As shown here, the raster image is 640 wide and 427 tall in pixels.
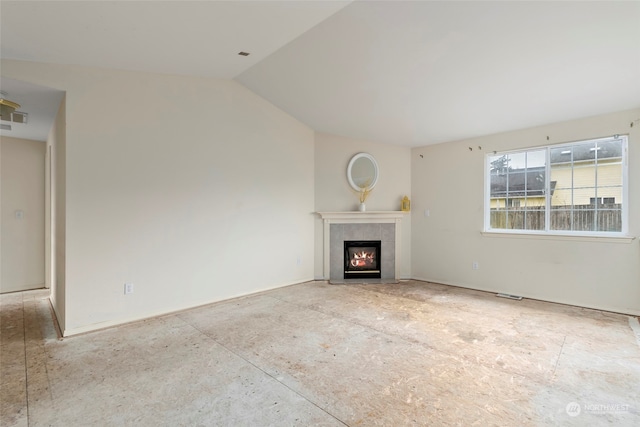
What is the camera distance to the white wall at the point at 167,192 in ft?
9.87

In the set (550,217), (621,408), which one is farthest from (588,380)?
(550,217)

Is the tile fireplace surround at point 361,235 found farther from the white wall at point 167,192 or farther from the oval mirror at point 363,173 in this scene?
the white wall at point 167,192

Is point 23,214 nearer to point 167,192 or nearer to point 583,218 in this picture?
point 167,192

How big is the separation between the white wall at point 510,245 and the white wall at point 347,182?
0.58 ft

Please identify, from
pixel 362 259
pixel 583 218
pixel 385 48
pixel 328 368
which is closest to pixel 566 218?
pixel 583 218

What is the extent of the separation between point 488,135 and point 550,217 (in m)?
1.43

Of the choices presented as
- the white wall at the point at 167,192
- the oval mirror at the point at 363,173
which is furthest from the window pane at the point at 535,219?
the white wall at the point at 167,192

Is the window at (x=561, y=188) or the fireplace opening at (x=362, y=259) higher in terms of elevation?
the window at (x=561, y=188)

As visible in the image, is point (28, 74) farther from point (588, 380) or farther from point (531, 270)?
point (531, 270)

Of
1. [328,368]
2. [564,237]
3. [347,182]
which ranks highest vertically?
[347,182]

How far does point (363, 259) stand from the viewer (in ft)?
17.6

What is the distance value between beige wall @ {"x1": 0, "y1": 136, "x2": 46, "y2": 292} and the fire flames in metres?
4.94

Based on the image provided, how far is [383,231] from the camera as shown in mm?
5293

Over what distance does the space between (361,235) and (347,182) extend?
95cm
